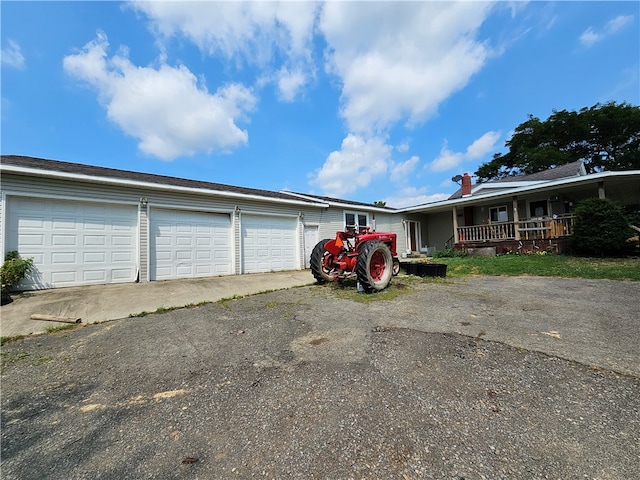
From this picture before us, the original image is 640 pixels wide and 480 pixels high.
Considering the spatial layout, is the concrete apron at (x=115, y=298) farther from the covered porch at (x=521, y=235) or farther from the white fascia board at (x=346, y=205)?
the covered porch at (x=521, y=235)

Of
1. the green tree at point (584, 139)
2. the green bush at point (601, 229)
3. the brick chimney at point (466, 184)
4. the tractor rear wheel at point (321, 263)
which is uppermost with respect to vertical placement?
the green tree at point (584, 139)

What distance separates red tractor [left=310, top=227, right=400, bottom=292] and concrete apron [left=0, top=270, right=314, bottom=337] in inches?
50.1

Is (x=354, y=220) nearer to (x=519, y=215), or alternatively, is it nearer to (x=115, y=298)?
(x=519, y=215)

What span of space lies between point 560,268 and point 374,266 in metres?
6.28

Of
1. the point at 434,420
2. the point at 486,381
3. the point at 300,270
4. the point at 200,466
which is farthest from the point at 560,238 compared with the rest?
the point at 200,466

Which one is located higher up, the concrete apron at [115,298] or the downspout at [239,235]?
the downspout at [239,235]

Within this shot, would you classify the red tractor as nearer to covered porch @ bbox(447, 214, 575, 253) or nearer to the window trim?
→ the window trim

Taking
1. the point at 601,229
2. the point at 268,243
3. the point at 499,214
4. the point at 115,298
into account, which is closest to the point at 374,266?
the point at 268,243

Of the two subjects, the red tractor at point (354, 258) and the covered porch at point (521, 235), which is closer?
the red tractor at point (354, 258)

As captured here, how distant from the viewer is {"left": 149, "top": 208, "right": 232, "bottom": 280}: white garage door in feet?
28.2

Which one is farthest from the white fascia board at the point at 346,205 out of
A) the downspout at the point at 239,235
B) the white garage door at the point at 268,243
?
the downspout at the point at 239,235

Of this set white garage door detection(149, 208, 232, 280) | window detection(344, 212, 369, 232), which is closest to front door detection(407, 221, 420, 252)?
window detection(344, 212, 369, 232)

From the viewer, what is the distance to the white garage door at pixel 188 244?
8594 mm

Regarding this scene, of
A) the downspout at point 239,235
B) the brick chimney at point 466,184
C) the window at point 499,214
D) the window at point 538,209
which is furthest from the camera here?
the brick chimney at point 466,184
